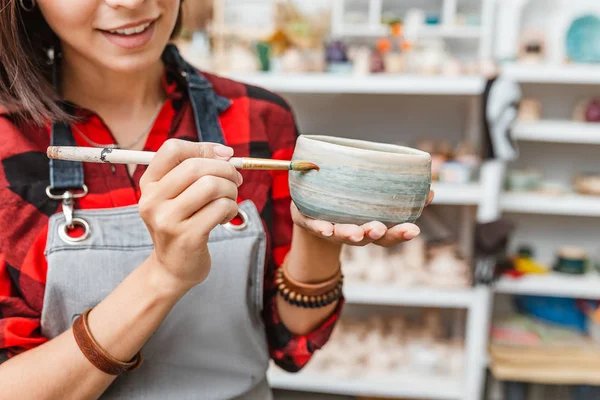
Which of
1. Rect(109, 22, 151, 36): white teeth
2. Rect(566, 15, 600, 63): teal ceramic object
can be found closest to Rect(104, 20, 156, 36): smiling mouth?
Rect(109, 22, 151, 36): white teeth

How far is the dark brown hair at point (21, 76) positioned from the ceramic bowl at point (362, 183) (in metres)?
0.38

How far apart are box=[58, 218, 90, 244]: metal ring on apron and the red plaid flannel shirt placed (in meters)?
0.03

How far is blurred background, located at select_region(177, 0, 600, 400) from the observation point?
182 cm

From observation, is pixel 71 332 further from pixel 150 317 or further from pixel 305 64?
pixel 305 64

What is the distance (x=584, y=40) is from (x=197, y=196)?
1.90m

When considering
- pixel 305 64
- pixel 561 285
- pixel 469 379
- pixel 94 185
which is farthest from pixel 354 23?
pixel 94 185

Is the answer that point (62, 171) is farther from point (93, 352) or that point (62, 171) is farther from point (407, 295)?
point (407, 295)

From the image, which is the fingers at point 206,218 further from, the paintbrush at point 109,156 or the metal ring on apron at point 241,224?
the metal ring on apron at point 241,224

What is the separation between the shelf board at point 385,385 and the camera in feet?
6.25

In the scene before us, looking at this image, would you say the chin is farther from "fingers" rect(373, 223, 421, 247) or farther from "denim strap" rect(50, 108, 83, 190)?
"fingers" rect(373, 223, 421, 247)

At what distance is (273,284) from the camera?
0.87 m

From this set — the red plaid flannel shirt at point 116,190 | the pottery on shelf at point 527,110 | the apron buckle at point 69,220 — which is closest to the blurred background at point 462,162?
the pottery on shelf at point 527,110

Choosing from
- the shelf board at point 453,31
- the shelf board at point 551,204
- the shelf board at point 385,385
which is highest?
the shelf board at point 453,31

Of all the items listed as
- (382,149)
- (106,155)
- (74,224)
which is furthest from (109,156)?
(382,149)
